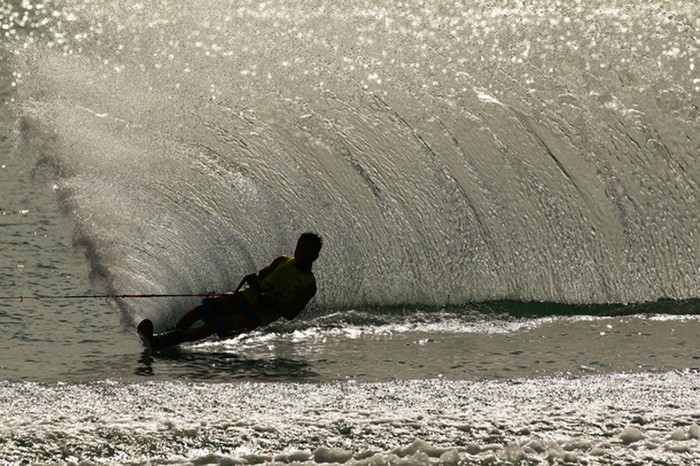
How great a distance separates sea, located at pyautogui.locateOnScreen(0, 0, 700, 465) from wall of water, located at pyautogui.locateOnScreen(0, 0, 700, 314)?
2cm

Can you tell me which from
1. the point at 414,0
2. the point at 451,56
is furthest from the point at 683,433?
the point at 414,0

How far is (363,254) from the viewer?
33.3 feet

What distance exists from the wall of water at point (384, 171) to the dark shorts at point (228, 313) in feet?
2.48

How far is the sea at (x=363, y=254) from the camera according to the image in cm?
698

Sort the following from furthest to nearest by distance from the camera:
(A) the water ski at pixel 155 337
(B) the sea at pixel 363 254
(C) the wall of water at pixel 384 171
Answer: (C) the wall of water at pixel 384 171 < (A) the water ski at pixel 155 337 < (B) the sea at pixel 363 254

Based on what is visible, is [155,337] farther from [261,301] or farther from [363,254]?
[363,254]

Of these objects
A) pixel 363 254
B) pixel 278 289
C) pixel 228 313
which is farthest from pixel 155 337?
pixel 363 254

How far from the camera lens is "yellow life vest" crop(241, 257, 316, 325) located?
8438 millimetres

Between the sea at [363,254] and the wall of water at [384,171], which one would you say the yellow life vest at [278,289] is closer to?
the sea at [363,254]

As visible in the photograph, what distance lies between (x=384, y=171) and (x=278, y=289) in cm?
282

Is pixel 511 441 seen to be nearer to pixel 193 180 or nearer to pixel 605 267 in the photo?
pixel 605 267

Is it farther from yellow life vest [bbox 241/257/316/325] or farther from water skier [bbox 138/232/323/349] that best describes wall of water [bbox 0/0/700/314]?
yellow life vest [bbox 241/257/316/325]

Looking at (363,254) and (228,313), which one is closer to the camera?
(228,313)

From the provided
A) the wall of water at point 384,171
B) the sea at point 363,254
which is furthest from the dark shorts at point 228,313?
the wall of water at point 384,171
